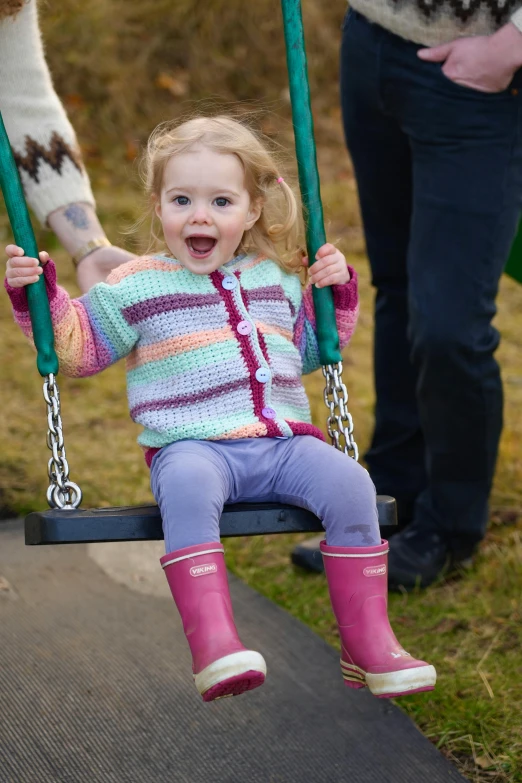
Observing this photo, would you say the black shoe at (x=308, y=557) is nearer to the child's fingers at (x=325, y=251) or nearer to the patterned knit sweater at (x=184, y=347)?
the patterned knit sweater at (x=184, y=347)

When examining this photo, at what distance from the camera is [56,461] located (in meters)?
1.91

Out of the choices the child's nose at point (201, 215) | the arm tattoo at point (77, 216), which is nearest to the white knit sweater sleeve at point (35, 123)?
the arm tattoo at point (77, 216)

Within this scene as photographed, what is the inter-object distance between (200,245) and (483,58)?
81 cm

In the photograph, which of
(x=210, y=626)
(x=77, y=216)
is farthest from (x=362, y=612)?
(x=77, y=216)

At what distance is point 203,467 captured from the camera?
1.91 metres

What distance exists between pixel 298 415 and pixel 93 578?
1.19 meters

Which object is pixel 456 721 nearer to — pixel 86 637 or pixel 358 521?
pixel 358 521

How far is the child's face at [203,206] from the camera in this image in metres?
2.03

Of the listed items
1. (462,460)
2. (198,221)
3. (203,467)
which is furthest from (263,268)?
(462,460)

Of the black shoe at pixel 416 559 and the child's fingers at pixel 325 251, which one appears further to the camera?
the black shoe at pixel 416 559

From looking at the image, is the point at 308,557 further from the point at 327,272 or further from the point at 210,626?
the point at 210,626

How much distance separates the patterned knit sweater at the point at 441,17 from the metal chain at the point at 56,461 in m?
1.19

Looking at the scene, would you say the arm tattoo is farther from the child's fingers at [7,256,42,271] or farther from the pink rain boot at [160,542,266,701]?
the pink rain boot at [160,542,266,701]

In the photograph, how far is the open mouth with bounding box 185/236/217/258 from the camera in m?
2.07
